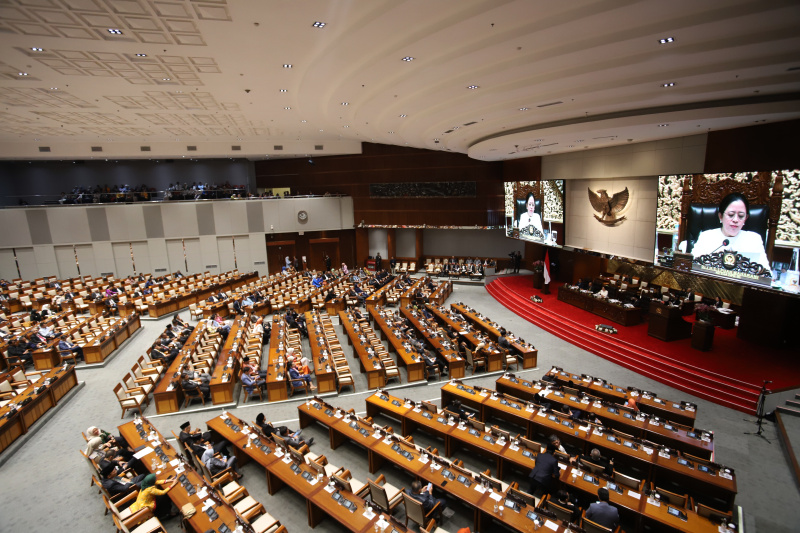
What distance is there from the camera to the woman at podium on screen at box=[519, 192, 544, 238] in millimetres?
19422

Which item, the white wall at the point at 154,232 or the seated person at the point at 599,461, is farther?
the white wall at the point at 154,232

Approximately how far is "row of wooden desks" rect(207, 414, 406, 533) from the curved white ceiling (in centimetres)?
708

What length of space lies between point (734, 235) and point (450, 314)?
8822 mm

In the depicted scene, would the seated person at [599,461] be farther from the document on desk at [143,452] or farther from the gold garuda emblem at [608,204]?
the gold garuda emblem at [608,204]

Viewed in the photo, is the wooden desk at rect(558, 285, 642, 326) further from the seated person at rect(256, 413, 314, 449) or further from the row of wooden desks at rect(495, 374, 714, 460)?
the seated person at rect(256, 413, 314, 449)

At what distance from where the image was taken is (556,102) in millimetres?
9047

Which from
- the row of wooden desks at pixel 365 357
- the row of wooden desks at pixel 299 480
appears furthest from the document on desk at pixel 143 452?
the row of wooden desks at pixel 365 357

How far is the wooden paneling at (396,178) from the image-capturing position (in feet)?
78.8

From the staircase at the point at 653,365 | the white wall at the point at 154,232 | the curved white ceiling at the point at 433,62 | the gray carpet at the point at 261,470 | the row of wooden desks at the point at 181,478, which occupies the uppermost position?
the curved white ceiling at the point at 433,62

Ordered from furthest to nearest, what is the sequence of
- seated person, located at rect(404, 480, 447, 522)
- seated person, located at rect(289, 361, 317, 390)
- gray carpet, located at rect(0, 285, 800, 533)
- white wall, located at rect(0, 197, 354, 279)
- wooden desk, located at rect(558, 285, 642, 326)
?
white wall, located at rect(0, 197, 354, 279) < wooden desk, located at rect(558, 285, 642, 326) < seated person, located at rect(289, 361, 317, 390) < gray carpet, located at rect(0, 285, 800, 533) < seated person, located at rect(404, 480, 447, 522)

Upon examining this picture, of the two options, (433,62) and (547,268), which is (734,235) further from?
(433,62)

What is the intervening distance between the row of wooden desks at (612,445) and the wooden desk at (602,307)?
7543 mm

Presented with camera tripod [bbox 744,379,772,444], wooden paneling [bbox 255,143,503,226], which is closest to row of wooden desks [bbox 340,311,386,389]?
camera tripod [bbox 744,379,772,444]

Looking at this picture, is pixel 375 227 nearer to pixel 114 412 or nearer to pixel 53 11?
pixel 114 412
